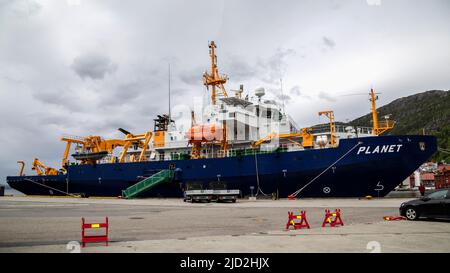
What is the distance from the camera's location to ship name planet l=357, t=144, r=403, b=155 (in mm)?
22031

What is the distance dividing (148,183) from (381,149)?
65.3 ft

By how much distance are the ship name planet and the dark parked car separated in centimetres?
1114

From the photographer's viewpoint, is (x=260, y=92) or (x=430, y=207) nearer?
(x=430, y=207)

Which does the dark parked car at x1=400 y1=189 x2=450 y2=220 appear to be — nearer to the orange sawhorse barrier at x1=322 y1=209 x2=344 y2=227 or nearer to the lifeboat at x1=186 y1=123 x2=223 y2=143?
the orange sawhorse barrier at x1=322 y1=209 x2=344 y2=227

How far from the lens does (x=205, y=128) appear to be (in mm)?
29344

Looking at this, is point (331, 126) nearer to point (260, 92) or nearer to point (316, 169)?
point (316, 169)

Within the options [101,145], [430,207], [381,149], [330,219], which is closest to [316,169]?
[381,149]

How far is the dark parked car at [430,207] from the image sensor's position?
1074 cm

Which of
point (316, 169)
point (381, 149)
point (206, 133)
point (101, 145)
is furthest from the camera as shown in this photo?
point (101, 145)

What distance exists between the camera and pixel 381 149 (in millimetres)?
22297

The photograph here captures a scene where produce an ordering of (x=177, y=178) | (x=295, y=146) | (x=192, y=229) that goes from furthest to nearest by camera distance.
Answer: (x=177, y=178)
(x=295, y=146)
(x=192, y=229)
